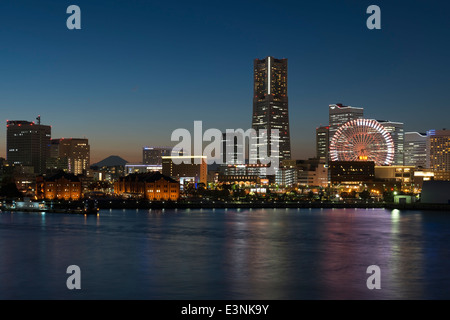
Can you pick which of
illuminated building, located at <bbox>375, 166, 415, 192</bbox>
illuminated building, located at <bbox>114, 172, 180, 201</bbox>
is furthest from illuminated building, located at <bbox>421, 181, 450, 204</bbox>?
illuminated building, located at <bbox>375, 166, 415, 192</bbox>

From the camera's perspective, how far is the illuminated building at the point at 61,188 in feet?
402

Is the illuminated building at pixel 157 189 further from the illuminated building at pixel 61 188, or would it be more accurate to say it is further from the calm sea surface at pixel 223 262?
the calm sea surface at pixel 223 262

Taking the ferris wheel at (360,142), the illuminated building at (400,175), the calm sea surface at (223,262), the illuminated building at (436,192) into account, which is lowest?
the calm sea surface at (223,262)

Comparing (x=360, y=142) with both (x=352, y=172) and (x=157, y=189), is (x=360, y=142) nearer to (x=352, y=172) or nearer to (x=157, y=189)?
(x=352, y=172)

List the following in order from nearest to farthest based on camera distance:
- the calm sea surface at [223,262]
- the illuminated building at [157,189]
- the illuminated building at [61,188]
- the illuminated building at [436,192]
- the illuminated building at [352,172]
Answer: the calm sea surface at [223,262] → the illuminated building at [436,192] → the illuminated building at [61,188] → the illuminated building at [157,189] → the illuminated building at [352,172]

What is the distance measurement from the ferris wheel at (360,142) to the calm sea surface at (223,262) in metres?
75.2

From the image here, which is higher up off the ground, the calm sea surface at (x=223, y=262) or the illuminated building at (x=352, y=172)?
the illuminated building at (x=352, y=172)

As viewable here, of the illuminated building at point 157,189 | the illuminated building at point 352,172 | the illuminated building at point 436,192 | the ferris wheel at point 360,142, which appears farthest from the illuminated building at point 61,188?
the illuminated building at point 352,172

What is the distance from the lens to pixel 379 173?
184 m

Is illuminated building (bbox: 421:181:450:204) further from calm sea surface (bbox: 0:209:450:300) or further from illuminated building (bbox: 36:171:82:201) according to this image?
illuminated building (bbox: 36:171:82:201)

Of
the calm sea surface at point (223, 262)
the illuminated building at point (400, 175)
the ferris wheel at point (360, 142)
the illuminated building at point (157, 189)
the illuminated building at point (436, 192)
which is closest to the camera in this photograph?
the calm sea surface at point (223, 262)
